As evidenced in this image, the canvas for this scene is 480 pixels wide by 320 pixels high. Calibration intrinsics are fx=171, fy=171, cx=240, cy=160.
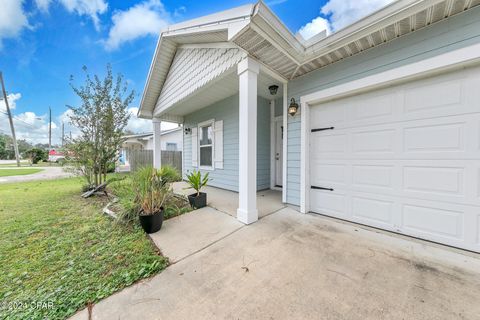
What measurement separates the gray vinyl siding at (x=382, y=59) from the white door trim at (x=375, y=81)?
0.09 meters

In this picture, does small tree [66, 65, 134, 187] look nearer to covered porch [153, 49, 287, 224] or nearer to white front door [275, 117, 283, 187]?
covered porch [153, 49, 287, 224]

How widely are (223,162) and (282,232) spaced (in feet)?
11.1

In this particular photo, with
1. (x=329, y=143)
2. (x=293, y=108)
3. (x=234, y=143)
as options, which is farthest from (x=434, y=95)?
(x=234, y=143)

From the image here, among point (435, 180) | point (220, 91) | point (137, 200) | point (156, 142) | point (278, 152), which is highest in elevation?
point (220, 91)

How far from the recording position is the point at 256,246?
2.20 meters

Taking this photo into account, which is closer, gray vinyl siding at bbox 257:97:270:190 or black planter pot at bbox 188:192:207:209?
black planter pot at bbox 188:192:207:209

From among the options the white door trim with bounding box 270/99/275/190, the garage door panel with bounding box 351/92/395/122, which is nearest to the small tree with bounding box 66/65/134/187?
the white door trim with bounding box 270/99/275/190

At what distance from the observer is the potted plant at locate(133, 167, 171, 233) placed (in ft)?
8.42

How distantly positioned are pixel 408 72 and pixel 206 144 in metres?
5.34

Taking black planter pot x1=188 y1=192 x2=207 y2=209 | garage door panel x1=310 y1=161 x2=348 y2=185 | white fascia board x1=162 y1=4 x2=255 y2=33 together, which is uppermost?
white fascia board x1=162 y1=4 x2=255 y2=33

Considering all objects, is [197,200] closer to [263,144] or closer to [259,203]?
[259,203]

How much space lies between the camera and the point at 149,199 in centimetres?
276

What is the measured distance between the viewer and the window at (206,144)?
240 inches

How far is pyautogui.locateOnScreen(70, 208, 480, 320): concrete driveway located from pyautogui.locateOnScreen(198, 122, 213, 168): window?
3.93 meters
